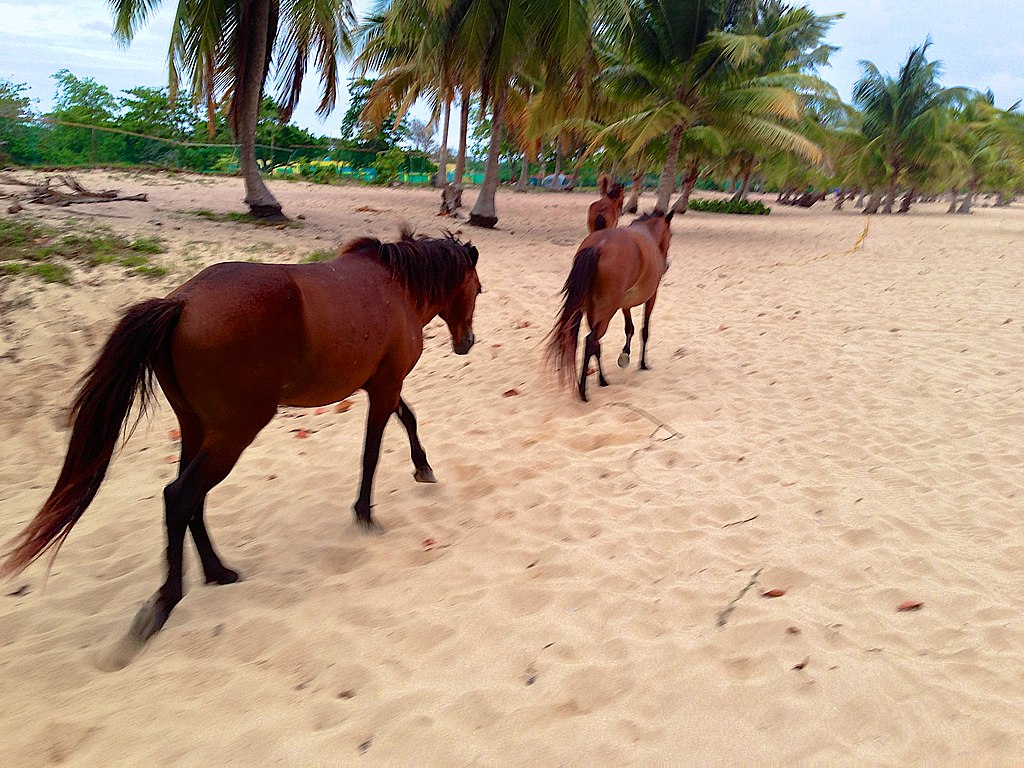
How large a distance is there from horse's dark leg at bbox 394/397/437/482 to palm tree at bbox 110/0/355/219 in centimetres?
953

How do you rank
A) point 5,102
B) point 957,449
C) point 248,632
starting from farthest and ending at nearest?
point 5,102, point 957,449, point 248,632

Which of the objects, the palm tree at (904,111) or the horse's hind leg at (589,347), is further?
the palm tree at (904,111)

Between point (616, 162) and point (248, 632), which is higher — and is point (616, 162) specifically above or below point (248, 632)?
above

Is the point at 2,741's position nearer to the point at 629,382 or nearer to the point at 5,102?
the point at 629,382

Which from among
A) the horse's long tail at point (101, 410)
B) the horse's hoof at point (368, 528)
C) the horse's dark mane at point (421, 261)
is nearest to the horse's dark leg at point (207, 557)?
the horse's long tail at point (101, 410)

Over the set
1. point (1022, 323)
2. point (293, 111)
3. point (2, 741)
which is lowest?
point (2, 741)

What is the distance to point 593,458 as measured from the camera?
418cm

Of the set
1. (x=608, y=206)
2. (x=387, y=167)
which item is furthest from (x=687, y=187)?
(x=608, y=206)

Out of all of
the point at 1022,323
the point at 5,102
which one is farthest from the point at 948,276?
the point at 5,102

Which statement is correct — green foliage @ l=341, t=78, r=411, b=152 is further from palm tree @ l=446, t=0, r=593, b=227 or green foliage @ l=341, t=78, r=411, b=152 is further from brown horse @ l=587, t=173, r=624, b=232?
brown horse @ l=587, t=173, r=624, b=232

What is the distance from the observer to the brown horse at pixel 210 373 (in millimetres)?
2422

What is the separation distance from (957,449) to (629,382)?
2.65 m

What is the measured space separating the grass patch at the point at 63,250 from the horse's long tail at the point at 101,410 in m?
5.52

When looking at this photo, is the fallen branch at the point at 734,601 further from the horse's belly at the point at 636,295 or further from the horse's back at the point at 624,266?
the horse's belly at the point at 636,295
